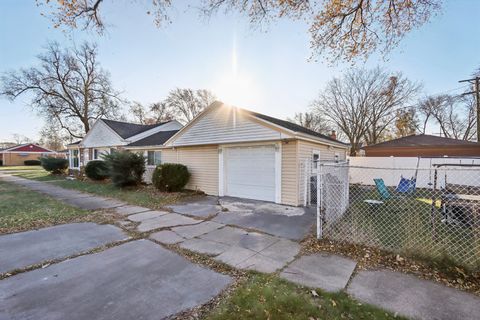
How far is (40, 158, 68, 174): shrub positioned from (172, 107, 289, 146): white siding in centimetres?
1630

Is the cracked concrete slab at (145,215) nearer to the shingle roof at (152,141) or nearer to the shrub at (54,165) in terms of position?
the shingle roof at (152,141)

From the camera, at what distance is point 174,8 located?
6.00 meters

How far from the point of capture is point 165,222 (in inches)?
224

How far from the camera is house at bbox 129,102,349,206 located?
7824 mm

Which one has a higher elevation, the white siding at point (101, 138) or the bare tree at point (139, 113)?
the bare tree at point (139, 113)

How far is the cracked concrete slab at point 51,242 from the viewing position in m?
3.62

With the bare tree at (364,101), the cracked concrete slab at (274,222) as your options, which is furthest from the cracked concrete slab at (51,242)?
the bare tree at (364,101)

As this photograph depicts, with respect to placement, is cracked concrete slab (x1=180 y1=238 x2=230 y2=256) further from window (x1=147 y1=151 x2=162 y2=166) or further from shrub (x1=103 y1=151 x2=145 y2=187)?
window (x1=147 y1=151 x2=162 y2=166)

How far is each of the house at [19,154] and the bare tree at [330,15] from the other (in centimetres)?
5041

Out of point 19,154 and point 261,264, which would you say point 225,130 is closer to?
point 261,264

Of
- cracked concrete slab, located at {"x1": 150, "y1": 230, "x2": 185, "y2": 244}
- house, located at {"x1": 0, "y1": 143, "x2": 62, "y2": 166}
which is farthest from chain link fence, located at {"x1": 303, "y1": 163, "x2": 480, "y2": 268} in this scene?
house, located at {"x1": 0, "y1": 143, "x2": 62, "y2": 166}

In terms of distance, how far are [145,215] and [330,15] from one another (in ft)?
25.8

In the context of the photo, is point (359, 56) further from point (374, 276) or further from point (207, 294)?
point (207, 294)

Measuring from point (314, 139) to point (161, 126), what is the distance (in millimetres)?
14417
